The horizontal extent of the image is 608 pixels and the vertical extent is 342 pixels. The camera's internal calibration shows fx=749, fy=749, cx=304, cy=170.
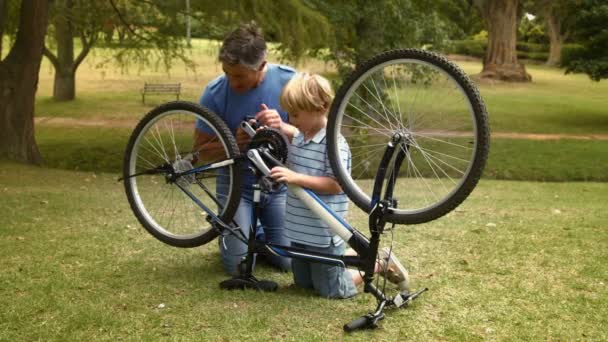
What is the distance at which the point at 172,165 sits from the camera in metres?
4.11

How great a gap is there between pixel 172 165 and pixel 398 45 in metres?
14.4

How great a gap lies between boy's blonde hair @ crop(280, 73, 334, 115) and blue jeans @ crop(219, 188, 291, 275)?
772 millimetres

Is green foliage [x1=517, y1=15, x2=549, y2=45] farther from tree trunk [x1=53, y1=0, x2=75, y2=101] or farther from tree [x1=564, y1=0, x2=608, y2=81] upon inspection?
tree trunk [x1=53, y1=0, x2=75, y2=101]

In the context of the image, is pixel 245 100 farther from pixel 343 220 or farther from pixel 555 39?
pixel 555 39

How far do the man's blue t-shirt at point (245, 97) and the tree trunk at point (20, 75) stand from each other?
25.0 feet

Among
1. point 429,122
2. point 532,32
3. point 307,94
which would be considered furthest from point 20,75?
point 532,32

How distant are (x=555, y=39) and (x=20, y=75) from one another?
39356 mm

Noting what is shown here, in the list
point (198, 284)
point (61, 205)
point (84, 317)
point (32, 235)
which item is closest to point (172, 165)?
point (198, 284)

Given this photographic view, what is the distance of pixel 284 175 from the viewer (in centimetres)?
365

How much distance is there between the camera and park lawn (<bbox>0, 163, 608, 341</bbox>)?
346 centimetres

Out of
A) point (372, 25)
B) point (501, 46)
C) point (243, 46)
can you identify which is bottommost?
point (501, 46)

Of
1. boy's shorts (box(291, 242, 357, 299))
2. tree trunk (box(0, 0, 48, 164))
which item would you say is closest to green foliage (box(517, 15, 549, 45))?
tree trunk (box(0, 0, 48, 164))

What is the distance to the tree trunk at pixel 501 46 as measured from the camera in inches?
1361

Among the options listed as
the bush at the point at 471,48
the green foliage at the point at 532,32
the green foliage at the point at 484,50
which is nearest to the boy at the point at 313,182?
the green foliage at the point at 484,50
